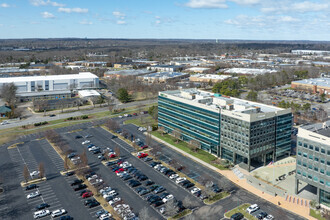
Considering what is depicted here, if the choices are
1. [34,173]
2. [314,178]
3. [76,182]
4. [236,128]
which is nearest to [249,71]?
[236,128]

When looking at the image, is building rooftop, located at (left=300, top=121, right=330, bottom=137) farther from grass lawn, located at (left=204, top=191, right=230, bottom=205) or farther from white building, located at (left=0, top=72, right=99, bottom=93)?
white building, located at (left=0, top=72, right=99, bottom=93)

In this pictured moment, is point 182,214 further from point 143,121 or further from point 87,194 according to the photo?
point 143,121

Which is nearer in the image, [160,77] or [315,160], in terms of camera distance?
[315,160]

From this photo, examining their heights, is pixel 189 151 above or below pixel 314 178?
below

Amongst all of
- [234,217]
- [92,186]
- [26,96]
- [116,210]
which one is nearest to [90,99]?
[26,96]

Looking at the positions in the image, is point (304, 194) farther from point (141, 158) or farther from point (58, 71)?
point (58, 71)

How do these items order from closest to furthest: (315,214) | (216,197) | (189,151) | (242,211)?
(315,214)
(242,211)
(216,197)
(189,151)

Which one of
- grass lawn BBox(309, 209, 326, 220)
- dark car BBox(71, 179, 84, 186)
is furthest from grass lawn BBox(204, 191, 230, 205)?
dark car BBox(71, 179, 84, 186)
